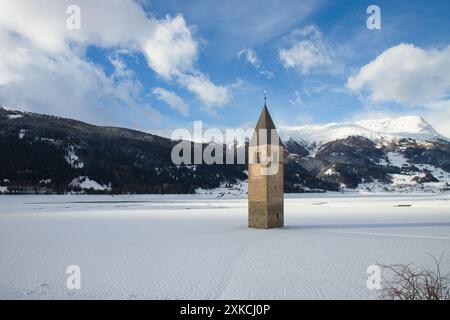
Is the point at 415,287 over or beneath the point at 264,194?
beneath

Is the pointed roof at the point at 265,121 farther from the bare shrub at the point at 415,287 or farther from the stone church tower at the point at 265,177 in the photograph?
the bare shrub at the point at 415,287

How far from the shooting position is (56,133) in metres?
167

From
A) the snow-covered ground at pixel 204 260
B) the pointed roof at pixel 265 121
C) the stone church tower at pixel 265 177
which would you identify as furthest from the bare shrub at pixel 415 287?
the pointed roof at pixel 265 121

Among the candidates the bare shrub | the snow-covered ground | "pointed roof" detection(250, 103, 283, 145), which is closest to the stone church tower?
"pointed roof" detection(250, 103, 283, 145)

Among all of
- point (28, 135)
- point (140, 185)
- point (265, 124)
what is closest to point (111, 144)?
point (28, 135)

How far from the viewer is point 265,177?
3256cm

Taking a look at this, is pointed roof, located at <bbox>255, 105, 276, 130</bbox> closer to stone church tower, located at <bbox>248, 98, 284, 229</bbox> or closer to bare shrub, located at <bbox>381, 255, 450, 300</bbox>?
stone church tower, located at <bbox>248, 98, 284, 229</bbox>

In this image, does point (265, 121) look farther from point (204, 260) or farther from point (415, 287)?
point (415, 287)

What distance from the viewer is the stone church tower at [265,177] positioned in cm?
3206

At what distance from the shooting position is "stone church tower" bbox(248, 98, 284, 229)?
32.1 metres

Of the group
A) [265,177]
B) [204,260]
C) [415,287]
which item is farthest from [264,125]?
[415,287]

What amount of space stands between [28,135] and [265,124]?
503ft

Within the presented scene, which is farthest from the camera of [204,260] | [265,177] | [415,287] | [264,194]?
[265,177]

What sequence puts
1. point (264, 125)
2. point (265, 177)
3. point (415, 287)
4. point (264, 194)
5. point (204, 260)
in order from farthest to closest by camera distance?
point (264, 125), point (265, 177), point (264, 194), point (204, 260), point (415, 287)
